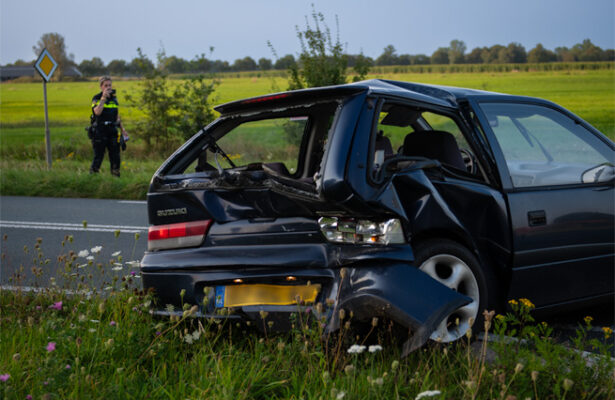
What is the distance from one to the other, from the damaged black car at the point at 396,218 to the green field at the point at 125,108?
30.1 feet

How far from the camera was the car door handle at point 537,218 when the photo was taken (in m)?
4.16

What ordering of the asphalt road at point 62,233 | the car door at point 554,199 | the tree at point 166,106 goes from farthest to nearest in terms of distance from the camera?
the tree at point 166,106 < the asphalt road at point 62,233 < the car door at point 554,199

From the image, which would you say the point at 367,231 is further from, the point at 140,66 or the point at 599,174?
the point at 140,66

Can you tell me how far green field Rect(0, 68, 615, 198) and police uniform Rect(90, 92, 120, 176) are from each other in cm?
54

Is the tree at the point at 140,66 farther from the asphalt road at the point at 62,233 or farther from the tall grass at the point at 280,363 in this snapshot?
the tall grass at the point at 280,363

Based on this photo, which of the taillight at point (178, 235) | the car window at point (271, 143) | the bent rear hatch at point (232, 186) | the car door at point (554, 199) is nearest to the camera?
the bent rear hatch at point (232, 186)

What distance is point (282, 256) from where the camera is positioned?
3582mm

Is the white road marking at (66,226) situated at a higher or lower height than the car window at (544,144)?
lower

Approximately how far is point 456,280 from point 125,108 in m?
43.8

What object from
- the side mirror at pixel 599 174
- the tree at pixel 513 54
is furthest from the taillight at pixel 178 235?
the tree at pixel 513 54

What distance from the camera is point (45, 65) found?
17.4m

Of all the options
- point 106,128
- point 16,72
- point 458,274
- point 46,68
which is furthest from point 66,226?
point 16,72

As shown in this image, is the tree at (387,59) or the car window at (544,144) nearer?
the car window at (544,144)

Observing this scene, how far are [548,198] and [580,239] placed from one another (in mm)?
359
